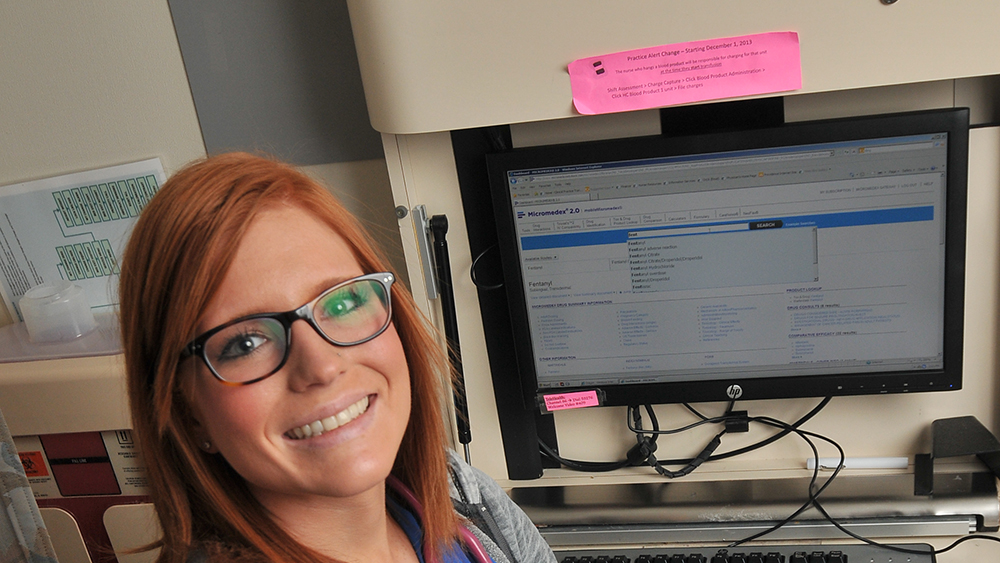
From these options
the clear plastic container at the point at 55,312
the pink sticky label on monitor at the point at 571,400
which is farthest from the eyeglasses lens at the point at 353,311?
the clear plastic container at the point at 55,312

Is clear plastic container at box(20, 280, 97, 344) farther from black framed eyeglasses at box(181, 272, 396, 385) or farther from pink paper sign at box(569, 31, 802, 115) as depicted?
pink paper sign at box(569, 31, 802, 115)

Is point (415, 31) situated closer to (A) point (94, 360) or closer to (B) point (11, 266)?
(A) point (94, 360)

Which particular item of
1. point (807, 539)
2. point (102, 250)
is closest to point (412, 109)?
point (102, 250)

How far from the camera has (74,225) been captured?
128 centimetres

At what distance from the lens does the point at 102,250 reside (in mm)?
1292

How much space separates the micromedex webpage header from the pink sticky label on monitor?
0.04 metres

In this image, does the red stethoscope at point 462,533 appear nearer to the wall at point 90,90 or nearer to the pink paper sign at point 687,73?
the pink paper sign at point 687,73

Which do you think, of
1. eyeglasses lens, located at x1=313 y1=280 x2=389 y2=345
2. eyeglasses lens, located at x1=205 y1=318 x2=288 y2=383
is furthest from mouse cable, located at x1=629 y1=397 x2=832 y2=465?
eyeglasses lens, located at x1=205 y1=318 x2=288 y2=383

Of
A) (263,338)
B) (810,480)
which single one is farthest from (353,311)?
(810,480)

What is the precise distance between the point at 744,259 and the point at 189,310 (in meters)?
0.72

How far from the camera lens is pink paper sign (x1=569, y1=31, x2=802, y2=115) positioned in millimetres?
923

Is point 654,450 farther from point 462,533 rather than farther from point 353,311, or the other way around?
point 353,311

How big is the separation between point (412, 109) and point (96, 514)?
0.83 m

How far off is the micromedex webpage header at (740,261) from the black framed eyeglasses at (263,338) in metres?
0.45
